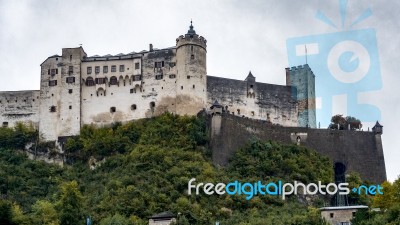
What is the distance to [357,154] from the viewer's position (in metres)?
75.7

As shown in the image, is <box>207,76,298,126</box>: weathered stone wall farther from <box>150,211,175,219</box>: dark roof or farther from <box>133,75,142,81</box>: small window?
<box>150,211,175,219</box>: dark roof

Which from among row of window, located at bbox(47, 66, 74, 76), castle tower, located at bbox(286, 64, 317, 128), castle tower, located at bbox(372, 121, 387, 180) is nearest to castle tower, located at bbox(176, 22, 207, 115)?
row of window, located at bbox(47, 66, 74, 76)

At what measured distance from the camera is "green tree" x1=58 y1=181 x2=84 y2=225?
55844mm

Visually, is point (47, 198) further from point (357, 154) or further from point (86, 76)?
point (357, 154)

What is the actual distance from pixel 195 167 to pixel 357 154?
14.8 meters

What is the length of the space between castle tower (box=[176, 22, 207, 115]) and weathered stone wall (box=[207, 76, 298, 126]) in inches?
42.1

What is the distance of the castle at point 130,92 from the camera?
250 feet

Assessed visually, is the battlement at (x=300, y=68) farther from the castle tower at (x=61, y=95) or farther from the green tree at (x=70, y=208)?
the green tree at (x=70, y=208)

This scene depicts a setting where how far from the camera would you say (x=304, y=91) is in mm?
81438

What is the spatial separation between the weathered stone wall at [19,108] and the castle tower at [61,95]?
698 millimetres

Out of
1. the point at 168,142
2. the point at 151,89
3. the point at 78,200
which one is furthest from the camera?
the point at 151,89

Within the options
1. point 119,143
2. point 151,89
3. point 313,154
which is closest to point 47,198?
point 119,143

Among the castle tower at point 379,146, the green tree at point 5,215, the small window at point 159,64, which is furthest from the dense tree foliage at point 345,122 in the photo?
the green tree at point 5,215

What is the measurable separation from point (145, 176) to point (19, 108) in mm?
16901
